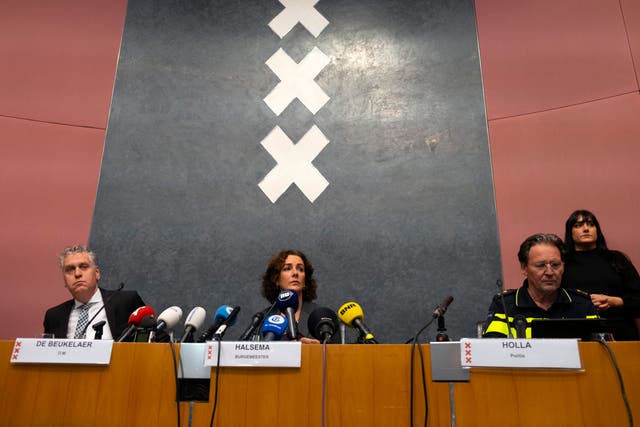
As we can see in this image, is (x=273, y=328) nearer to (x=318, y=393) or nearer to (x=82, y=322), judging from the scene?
(x=318, y=393)

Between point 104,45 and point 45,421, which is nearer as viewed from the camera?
point 45,421

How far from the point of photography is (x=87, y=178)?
12.2 ft

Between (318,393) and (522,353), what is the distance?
0.65 m

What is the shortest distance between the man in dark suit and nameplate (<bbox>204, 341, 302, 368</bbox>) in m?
1.18

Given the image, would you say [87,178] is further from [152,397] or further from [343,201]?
[152,397]

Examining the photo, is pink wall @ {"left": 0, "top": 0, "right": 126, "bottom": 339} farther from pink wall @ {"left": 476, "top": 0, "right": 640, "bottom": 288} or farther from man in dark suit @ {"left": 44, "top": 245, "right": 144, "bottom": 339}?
pink wall @ {"left": 476, "top": 0, "right": 640, "bottom": 288}

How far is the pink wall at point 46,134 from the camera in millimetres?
3428

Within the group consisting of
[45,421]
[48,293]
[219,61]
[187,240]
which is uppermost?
[219,61]

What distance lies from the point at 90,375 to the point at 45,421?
7.7 inches

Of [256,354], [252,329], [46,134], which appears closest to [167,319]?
[252,329]

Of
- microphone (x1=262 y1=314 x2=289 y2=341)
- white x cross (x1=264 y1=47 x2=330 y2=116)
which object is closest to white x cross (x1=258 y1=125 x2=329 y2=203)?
white x cross (x1=264 y1=47 x2=330 y2=116)

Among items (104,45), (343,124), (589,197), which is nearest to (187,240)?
(343,124)

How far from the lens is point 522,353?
1533 mm

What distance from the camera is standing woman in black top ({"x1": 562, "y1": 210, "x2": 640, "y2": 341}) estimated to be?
8.58 feet
